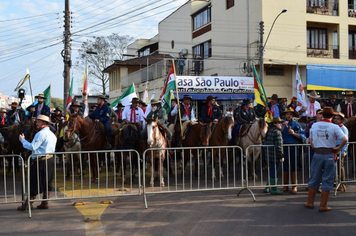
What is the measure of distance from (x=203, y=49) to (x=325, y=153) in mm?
31998

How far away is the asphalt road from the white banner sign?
19126 millimetres

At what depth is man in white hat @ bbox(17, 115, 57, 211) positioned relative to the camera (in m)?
7.89

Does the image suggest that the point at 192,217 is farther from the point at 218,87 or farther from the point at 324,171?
the point at 218,87

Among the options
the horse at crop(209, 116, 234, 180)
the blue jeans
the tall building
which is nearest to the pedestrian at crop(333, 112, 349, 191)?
the blue jeans

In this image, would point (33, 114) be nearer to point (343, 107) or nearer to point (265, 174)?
point (265, 174)

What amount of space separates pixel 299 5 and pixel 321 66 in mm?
5410

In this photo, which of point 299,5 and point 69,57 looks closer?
point 69,57

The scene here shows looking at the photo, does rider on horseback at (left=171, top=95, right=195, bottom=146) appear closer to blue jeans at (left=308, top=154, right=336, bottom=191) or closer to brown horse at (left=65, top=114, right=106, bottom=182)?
brown horse at (left=65, top=114, right=106, bottom=182)

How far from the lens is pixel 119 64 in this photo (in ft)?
150

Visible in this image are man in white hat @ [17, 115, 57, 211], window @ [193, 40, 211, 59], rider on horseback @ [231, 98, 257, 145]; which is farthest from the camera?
window @ [193, 40, 211, 59]

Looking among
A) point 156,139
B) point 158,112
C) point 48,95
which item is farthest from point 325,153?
point 48,95

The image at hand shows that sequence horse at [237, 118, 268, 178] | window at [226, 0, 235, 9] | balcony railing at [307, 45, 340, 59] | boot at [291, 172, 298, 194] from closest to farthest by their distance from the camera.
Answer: boot at [291, 172, 298, 194] < horse at [237, 118, 268, 178] < balcony railing at [307, 45, 340, 59] < window at [226, 0, 235, 9]

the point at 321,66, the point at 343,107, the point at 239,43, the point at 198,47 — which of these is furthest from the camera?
the point at 198,47

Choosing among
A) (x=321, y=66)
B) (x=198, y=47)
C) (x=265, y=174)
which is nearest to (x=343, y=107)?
(x=265, y=174)
